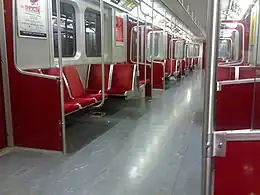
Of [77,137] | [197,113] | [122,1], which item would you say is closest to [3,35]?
[77,137]

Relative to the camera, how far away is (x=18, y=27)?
3430 mm

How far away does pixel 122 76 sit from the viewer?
19.5 ft

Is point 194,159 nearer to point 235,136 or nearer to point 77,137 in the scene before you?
point 77,137

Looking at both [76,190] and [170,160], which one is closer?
[76,190]

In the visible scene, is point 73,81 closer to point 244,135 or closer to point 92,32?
point 92,32

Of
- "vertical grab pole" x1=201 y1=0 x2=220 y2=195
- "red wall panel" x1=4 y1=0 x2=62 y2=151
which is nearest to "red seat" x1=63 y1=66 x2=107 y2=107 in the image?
"red wall panel" x1=4 y1=0 x2=62 y2=151

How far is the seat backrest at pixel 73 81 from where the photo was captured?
4.60 metres

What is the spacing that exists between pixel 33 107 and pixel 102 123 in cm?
162

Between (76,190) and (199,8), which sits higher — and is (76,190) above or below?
below

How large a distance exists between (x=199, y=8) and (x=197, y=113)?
6590 millimetres

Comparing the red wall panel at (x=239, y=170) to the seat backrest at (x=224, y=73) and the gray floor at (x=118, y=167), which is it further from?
the gray floor at (x=118, y=167)

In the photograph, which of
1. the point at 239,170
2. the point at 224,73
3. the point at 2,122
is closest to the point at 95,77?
the point at 2,122

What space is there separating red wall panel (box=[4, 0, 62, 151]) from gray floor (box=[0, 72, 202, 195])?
0.17 meters

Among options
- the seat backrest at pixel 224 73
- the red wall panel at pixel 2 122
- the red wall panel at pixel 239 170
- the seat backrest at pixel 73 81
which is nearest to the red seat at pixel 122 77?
the seat backrest at pixel 73 81
